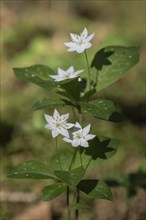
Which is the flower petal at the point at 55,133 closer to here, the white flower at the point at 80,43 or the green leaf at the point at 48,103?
the green leaf at the point at 48,103

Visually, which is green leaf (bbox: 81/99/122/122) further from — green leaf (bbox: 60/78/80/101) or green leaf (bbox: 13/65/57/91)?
green leaf (bbox: 13/65/57/91)

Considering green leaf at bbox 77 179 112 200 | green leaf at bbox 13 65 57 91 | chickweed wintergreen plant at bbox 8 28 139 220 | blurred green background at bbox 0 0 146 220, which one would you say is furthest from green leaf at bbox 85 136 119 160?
blurred green background at bbox 0 0 146 220

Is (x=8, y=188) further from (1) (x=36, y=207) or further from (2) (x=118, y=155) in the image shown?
(2) (x=118, y=155)

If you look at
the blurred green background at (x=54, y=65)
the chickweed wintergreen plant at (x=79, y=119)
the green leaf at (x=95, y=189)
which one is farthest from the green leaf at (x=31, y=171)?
the blurred green background at (x=54, y=65)

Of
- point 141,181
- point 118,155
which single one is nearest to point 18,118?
point 118,155

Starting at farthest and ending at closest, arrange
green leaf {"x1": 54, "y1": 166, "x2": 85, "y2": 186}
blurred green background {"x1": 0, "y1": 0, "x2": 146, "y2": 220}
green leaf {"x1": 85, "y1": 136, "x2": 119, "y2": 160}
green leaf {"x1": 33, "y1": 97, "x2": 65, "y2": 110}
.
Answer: blurred green background {"x1": 0, "y1": 0, "x2": 146, "y2": 220} < green leaf {"x1": 85, "y1": 136, "x2": 119, "y2": 160} < green leaf {"x1": 33, "y1": 97, "x2": 65, "y2": 110} < green leaf {"x1": 54, "y1": 166, "x2": 85, "y2": 186}

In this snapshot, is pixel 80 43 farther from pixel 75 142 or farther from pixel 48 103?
pixel 75 142
